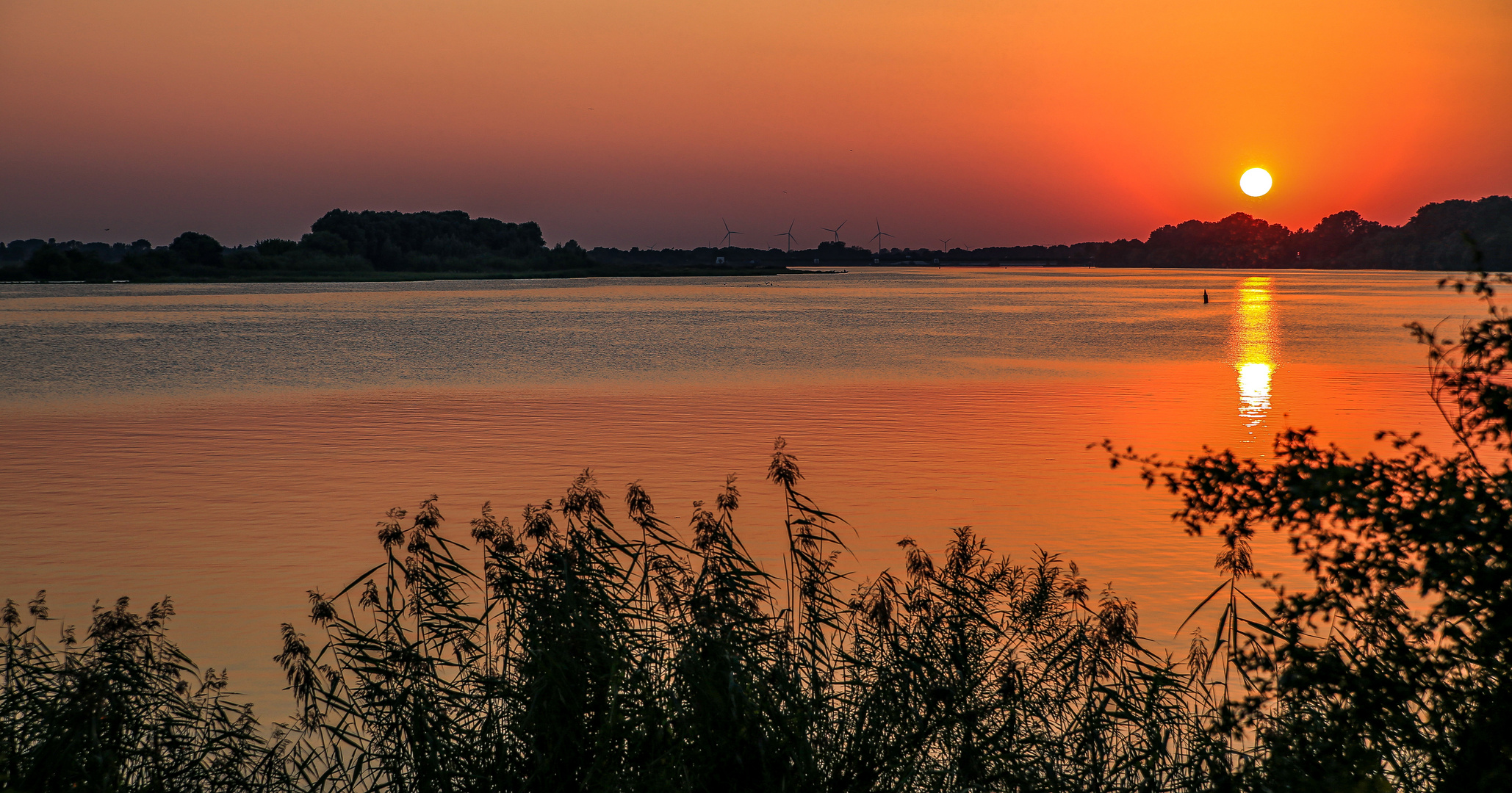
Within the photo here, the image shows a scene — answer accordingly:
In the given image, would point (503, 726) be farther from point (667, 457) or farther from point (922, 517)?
point (667, 457)

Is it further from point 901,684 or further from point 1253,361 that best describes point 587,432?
point 1253,361

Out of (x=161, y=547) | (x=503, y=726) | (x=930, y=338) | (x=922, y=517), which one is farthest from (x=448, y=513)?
(x=930, y=338)

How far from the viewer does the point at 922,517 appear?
15.1m

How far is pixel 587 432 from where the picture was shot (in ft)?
74.9

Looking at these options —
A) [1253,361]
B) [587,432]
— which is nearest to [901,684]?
[587,432]

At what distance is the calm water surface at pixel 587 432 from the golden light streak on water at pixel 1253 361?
0.32 metres

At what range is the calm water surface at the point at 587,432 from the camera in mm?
13055

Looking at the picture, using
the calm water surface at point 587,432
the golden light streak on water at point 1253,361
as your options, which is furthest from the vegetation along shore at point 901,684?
the golden light streak on water at point 1253,361

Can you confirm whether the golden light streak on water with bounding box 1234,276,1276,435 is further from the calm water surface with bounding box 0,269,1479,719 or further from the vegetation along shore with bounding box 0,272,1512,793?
the vegetation along shore with bounding box 0,272,1512,793

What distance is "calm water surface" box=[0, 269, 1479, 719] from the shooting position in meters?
13.1

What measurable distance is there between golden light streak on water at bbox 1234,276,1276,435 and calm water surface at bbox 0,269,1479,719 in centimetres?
32

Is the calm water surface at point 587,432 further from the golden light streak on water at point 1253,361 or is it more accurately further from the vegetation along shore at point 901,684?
the vegetation along shore at point 901,684

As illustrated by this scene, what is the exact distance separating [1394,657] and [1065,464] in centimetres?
1382

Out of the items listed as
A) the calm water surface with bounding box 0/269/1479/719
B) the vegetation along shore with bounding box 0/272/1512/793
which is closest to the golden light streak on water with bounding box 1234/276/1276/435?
the calm water surface with bounding box 0/269/1479/719
